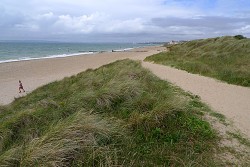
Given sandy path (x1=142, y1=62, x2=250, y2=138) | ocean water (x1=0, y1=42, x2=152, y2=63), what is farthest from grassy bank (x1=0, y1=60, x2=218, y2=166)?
ocean water (x1=0, y1=42, x2=152, y2=63)

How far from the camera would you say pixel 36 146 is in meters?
3.78

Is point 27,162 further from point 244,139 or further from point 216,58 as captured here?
point 216,58

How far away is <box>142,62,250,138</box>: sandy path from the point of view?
654 cm

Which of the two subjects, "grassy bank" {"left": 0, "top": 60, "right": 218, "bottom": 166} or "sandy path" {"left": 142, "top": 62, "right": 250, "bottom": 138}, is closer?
"grassy bank" {"left": 0, "top": 60, "right": 218, "bottom": 166}

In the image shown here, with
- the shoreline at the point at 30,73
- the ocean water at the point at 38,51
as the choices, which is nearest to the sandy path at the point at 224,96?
the shoreline at the point at 30,73

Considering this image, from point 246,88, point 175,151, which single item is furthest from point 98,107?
point 246,88

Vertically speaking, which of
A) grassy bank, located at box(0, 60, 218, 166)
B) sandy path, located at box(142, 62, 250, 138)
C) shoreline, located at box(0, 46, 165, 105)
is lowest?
shoreline, located at box(0, 46, 165, 105)

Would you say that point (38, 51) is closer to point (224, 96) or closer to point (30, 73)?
point (30, 73)

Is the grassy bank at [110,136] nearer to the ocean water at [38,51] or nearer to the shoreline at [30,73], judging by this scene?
Result: the shoreline at [30,73]

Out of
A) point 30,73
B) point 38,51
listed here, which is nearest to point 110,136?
point 30,73

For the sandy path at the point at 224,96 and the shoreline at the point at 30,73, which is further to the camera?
the shoreline at the point at 30,73

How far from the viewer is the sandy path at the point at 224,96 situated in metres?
6.54

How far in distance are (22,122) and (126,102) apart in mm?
2527

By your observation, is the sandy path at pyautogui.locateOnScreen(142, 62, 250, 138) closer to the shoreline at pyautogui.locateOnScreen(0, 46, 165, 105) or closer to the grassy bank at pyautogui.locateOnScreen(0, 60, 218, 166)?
the grassy bank at pyautogui.locateOnScreen(0, 60, 218, 166)
